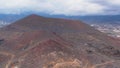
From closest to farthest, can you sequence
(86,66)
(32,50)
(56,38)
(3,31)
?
(86,66)
(32,50)
(56,38)
(3,31)

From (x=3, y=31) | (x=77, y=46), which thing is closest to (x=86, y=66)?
(x=77, y=46)

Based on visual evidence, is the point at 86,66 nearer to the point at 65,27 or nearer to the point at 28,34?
the point at 28,34

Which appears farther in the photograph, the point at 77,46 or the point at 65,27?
the point at 65,27

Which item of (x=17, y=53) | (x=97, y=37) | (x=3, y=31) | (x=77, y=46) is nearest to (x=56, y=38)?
(x=77, y=46)

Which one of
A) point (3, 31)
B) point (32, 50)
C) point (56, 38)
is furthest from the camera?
point (3, 31)

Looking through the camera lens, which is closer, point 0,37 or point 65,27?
point 0,37

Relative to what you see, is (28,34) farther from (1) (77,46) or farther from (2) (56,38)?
(1) (77,46)
